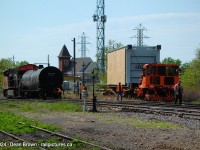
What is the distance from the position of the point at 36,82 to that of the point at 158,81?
1098 centimetres

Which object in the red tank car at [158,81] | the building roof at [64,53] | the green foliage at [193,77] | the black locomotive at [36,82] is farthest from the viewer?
the building roof at [64,53]

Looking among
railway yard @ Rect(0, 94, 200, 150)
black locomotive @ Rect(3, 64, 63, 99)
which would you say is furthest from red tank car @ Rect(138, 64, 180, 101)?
railway yard @ Rect(0, 94, 200, 150)

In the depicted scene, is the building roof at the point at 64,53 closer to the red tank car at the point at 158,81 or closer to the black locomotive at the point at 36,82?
the black locomotive at the point at 36,82

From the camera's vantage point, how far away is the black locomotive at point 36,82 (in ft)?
111

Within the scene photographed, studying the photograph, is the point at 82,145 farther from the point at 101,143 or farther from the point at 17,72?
the point at 17,72

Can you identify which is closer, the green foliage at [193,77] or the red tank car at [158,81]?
the red tank car at [158,81]

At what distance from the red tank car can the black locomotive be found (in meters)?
8.78

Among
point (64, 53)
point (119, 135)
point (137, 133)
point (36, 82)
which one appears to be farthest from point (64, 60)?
point (119, 135)

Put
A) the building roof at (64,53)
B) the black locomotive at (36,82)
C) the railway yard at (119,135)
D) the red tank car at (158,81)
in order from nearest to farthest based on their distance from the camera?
the railway yard at (119,135) → the red tank car at (158,81) → the black locomotive at (36,82) → the building roof at (64,53)

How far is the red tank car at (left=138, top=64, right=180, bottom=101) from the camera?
2872 centimetres

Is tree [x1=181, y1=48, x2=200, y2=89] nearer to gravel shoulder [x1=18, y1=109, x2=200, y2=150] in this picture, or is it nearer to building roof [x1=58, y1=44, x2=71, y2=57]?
gravel shoulder [x1=18, y1=109, x2=200, y2=150]

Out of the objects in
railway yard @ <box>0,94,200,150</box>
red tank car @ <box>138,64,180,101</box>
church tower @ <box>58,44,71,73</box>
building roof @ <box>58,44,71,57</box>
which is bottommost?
railway yard @ <box>0,94,200,150</box>

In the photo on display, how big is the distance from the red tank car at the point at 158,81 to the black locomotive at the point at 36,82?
A: 346 inches

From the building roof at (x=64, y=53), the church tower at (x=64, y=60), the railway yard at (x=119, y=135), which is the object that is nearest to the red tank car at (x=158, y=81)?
the railway yard at (x=119, y=135)
